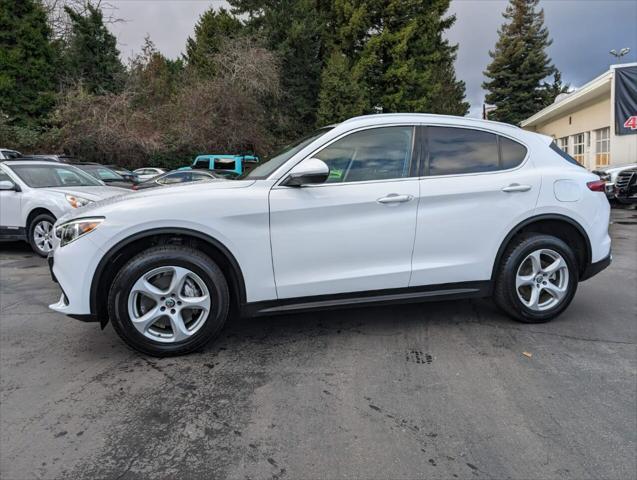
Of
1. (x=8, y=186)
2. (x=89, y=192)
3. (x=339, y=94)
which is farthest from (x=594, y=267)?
(x=339, y=94)

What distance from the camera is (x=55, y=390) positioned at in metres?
2.93

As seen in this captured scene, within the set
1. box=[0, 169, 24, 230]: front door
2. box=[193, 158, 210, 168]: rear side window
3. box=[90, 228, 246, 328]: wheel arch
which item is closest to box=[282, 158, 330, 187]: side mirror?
box=[90, 228, 246, 328]: wheel arch

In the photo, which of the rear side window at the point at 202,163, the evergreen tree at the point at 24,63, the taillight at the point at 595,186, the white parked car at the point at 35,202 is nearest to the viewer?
the taillight at the point at 595,186

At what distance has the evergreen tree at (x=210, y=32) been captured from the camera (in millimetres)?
33969

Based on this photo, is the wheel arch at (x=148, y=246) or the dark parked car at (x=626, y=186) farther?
the dark parked car at (x=626, y=186)

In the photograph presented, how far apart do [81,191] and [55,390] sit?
5.10 metres

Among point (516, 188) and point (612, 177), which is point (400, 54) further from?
point (516, 188)

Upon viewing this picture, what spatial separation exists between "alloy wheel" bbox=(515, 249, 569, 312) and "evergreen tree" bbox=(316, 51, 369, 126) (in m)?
27.0

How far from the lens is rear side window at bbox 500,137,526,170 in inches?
153

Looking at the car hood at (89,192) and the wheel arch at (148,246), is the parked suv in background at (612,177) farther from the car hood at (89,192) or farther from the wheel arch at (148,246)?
the wheel arch at (148,246)

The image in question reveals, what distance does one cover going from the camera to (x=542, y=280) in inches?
154

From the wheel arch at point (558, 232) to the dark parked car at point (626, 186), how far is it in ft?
35.8

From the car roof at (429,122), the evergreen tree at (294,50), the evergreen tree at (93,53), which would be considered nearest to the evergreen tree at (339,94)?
the evergreen tree at (294,50)

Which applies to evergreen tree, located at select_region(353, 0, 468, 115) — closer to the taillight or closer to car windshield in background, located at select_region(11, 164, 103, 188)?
car windshield in background, located at select_region(11, 164, 103, 188)
